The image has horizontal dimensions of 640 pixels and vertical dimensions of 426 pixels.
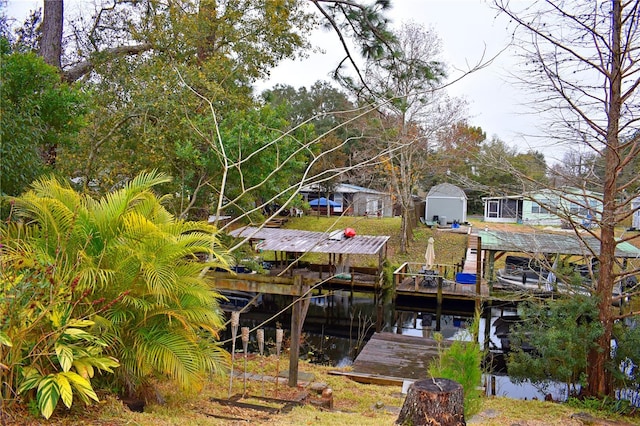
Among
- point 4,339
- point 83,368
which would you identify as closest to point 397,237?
point 83,368

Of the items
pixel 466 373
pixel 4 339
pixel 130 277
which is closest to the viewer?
pixel 4 339

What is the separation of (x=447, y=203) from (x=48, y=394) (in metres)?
29.4

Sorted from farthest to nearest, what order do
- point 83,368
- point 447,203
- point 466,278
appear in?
point 447,203 < point 466,278 < point 83,368

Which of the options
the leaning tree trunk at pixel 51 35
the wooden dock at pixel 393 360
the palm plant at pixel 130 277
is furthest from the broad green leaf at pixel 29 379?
the leaning tree trunk at pixel 51 35

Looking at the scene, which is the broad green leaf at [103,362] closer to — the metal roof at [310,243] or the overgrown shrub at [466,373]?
the overgrown shrub at [466,373]

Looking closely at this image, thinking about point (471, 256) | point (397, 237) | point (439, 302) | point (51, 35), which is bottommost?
point (439, 302)

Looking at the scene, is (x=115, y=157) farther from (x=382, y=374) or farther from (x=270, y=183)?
(x=382, y=374)

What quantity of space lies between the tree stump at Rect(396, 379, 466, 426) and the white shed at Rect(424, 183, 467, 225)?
89.4 feet

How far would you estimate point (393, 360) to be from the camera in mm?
11016

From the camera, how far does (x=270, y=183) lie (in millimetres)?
9664

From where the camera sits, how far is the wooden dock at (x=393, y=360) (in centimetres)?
989

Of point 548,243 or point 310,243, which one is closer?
point 548,243

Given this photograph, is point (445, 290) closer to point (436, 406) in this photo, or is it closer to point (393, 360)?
point (393, 360)

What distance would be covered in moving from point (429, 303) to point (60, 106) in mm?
13317
